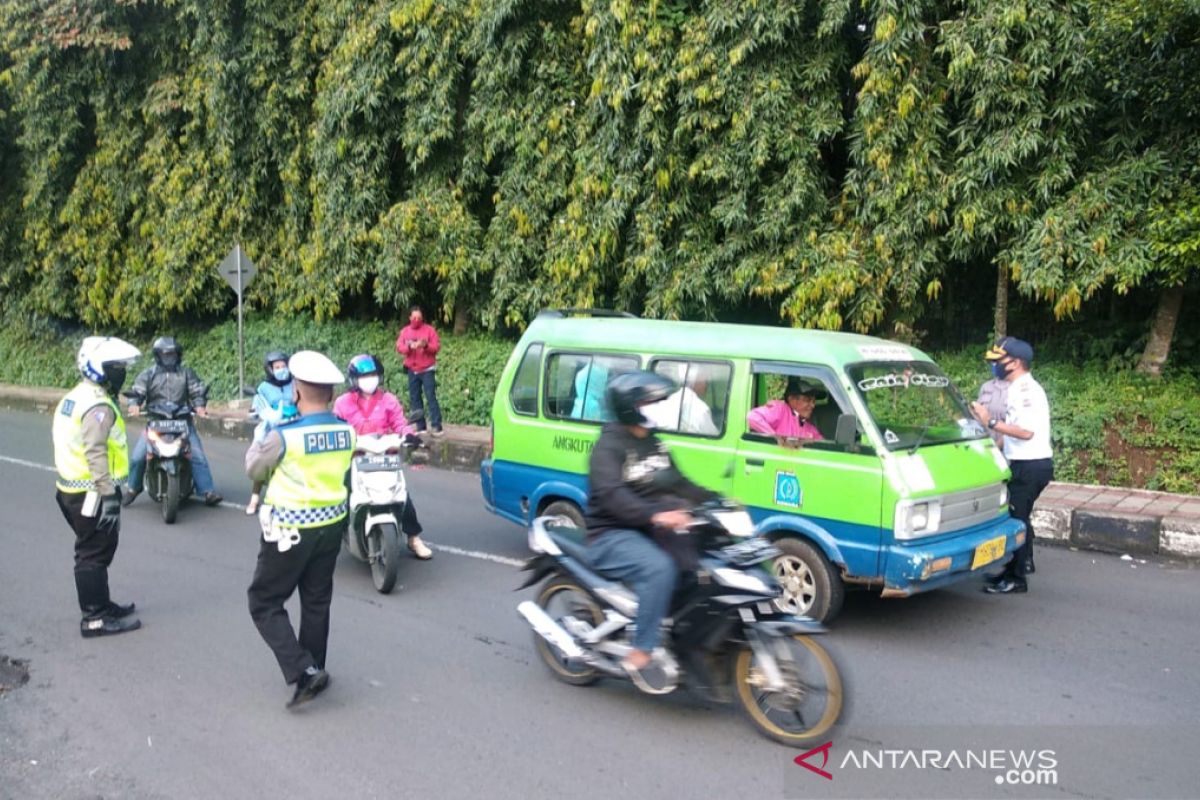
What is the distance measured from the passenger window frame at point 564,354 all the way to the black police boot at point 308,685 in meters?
2.76

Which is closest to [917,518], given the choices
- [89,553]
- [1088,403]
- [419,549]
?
[419,549]

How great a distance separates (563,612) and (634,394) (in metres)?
1.42

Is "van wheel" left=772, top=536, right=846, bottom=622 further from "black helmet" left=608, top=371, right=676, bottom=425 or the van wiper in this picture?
"black helmet" left=608, top=371, right=676, bottom=425

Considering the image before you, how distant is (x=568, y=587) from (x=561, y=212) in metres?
10.0

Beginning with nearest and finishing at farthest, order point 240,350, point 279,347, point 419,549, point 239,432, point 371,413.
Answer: point 371,413
point 419,549
point 239,432
point 240,350
point 279,347

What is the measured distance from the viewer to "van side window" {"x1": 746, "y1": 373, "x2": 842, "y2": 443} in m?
6.38

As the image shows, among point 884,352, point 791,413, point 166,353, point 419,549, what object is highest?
point 884,352

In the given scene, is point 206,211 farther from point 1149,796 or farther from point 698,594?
point 1149,796

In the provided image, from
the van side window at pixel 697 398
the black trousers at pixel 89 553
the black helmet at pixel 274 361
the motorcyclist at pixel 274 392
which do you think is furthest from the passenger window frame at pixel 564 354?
the black trousers at pixel 89 553

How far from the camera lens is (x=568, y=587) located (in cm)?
516

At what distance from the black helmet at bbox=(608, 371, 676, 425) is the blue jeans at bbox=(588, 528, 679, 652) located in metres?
0.54

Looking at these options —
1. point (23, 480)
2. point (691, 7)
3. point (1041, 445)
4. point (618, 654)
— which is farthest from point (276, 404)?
point (691, 7)

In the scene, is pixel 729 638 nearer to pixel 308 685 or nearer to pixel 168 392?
pixel 308 685

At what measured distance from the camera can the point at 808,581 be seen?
245 inches
